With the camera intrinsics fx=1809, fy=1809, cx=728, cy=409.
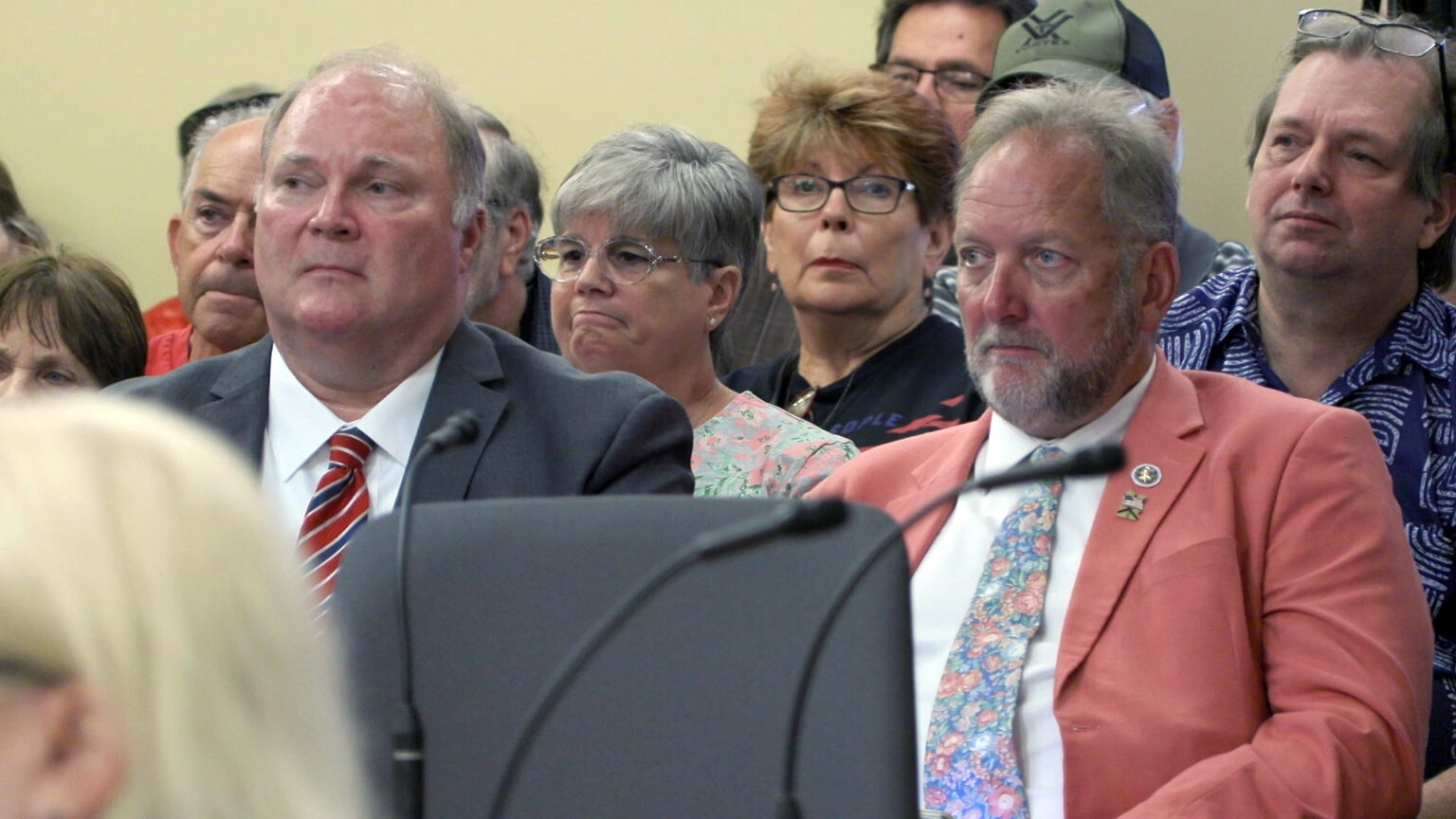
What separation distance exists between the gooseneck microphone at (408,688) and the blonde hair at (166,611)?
57cm

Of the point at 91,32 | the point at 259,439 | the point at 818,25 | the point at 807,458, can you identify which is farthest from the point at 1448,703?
the point at 91,32

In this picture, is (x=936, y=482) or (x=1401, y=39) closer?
(x=936, y=482)

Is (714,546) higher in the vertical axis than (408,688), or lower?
higher

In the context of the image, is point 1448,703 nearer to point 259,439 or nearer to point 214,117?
point 259,439

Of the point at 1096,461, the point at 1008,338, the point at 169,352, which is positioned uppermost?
the point at 1096,461

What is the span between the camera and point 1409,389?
8.11 feet

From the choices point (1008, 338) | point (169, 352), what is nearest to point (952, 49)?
point (1008, 338)

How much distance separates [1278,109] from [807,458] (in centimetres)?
86

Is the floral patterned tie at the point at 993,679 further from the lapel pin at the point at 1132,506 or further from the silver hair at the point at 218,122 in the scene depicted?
the silver hair at the point at 218,122

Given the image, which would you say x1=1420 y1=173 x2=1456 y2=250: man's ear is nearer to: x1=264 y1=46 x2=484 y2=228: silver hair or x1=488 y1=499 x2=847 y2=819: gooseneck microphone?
x1=264 y1=46 x2=484 y2=228: silver hair

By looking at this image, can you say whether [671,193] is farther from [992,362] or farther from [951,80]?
[951,80]

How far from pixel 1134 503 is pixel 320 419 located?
3.15 feet

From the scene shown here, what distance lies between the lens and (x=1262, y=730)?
1861 mm

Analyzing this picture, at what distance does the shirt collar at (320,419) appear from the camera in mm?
2152
